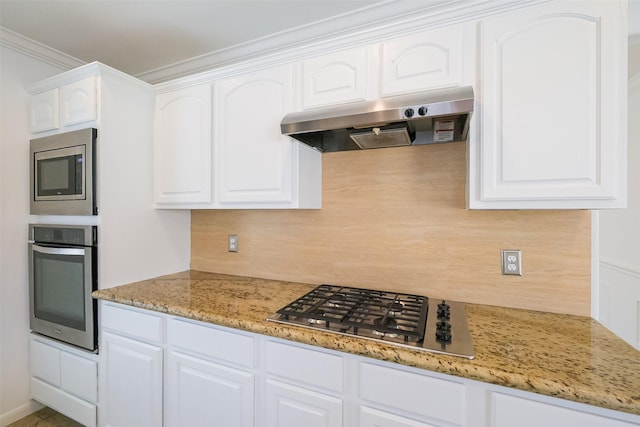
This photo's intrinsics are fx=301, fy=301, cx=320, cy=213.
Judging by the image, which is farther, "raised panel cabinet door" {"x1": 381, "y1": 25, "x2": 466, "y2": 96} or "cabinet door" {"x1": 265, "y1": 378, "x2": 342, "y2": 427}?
"raised panel cabinet door" {"x1": 381, "y1": 25, "x2": 466, "y2": 96}

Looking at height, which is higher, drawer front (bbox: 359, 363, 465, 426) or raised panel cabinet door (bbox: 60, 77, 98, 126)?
raised panel cabinet door (bbox: 60, 77, 98, 126)

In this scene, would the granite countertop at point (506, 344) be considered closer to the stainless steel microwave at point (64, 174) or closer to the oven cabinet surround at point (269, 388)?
the oven cabinet surround at point (269, 388)

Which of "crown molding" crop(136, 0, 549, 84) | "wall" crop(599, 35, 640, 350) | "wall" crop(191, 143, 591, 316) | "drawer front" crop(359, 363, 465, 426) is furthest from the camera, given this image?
"wall" crop(599, 35, 640, 350)

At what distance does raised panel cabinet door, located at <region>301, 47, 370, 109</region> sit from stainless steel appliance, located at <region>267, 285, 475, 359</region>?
3.29 feet

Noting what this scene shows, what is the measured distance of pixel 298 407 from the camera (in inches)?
47.8

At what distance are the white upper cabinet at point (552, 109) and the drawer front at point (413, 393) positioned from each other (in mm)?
731

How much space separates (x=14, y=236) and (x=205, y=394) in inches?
67.8

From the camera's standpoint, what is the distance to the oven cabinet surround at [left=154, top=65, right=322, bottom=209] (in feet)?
5.43

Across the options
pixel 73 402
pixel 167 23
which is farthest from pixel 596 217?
pixel 73 402

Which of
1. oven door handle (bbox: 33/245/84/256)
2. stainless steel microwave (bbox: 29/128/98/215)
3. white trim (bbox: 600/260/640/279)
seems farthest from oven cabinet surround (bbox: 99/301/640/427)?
white trim (bbox: 600/260/640/279)

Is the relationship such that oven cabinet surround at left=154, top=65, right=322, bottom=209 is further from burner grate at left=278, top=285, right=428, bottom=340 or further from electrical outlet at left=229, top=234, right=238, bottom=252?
burner grate at left=278, top=285, right=428, bottom=340

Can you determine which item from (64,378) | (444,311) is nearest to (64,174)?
(64,378)

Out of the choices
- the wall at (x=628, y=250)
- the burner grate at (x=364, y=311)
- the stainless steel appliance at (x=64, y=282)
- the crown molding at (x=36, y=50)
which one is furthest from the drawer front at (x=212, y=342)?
the wall at (x=628, y=250)

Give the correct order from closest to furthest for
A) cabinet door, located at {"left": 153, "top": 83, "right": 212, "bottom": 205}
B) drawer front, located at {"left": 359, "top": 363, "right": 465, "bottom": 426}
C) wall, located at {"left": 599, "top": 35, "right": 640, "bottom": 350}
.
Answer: drawer front, located at {"left": 359, "top": 363, "right": 465, "bottom": 426}, cabinet door, located at {"left": 153, "top": 83, "right": 212, "bottom": 205}, wall, located at {"left": 599, "top": 35, "right": 640, "bottom": 350}
